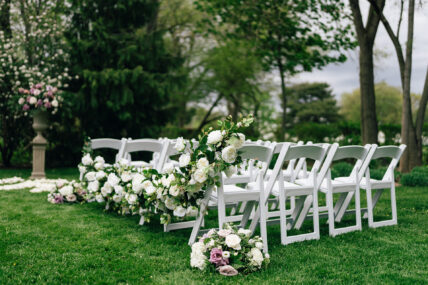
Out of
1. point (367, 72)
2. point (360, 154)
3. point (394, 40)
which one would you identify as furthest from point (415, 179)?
point (360, 154)

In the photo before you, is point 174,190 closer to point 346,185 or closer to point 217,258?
point 217,258

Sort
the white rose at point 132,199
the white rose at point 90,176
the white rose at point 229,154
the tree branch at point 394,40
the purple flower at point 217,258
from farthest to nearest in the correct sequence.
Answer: the tree branch at point 394,40
the white rose at point 90,176
the white rose at point 132,199
the white rose at point 229,154
the purple flower at point 217,258

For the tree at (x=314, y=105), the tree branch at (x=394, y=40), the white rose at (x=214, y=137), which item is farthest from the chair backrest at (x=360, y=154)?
the tree at (x=314, y=105)

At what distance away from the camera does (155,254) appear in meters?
3.71

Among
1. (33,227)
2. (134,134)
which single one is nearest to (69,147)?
(134,134)

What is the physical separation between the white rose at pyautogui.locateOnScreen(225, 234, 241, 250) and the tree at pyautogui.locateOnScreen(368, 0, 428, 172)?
25.5 feet

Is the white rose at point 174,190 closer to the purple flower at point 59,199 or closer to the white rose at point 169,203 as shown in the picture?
the white rose at point 169,203

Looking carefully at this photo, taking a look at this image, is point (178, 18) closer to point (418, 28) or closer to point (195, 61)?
point (195, 61)

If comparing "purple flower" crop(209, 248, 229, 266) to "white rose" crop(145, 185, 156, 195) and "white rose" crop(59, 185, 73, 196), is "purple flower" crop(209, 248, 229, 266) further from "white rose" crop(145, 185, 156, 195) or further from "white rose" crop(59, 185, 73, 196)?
"white rose" crop(59, 185, 73, 196)

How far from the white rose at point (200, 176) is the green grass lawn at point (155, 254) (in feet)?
2.41

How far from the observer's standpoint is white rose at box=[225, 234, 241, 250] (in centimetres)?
324

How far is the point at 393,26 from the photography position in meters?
10.2

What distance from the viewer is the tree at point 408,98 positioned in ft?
31.0

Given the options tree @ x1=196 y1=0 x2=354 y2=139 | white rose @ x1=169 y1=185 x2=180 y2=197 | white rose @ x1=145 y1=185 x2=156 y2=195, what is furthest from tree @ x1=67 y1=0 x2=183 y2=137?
white rose @ x1=169 y1=185 x2=180 y2=197
